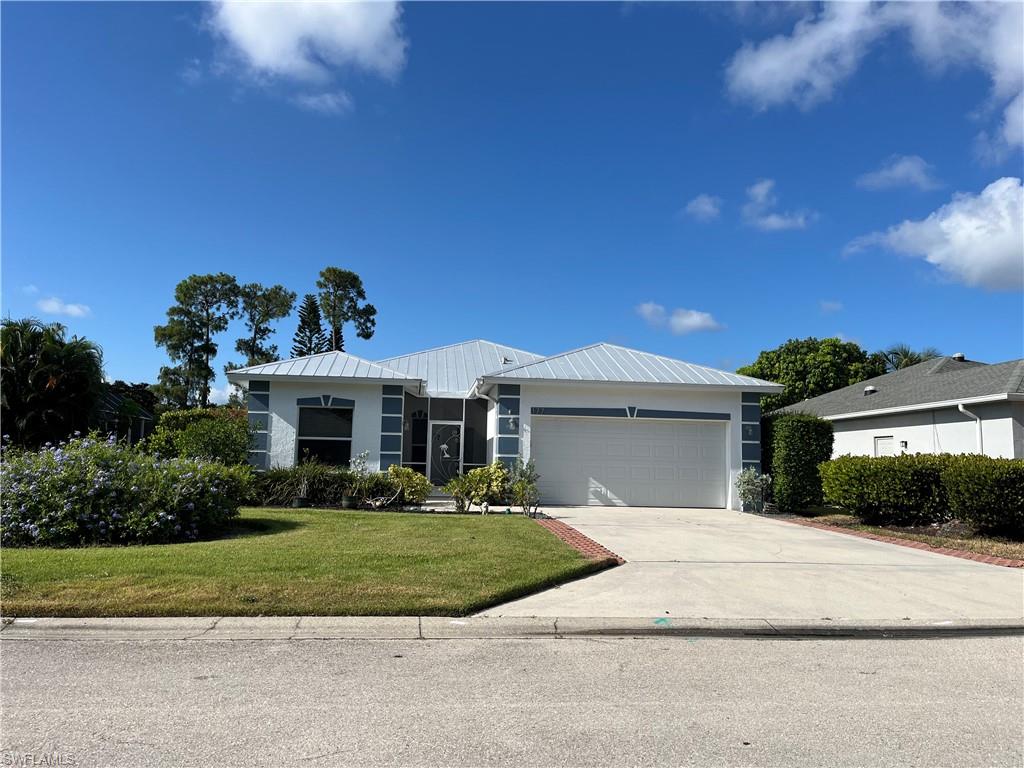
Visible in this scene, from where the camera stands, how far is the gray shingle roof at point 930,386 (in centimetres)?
1698

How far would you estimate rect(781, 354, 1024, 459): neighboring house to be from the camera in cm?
1612

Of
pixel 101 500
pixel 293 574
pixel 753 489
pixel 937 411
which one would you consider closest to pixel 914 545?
pixel 753 489

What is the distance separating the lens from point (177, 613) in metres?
6.03

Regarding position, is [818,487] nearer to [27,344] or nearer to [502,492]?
[502,492]

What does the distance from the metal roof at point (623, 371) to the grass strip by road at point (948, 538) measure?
Result: 14.4 feet

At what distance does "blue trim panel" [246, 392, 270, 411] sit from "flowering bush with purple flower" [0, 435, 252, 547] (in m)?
6.85

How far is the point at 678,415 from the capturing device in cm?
1789

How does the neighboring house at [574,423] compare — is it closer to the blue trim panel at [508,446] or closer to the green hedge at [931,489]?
the blue trim panel at [508,446]

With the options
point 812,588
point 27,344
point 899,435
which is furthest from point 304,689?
point 899,435

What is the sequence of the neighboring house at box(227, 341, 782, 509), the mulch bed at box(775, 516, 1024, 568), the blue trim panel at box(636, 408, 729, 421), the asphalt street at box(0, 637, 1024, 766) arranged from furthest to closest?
the blue trim panel at box(636, 408, 729, 421) → the neighboring house at box(227, 341, 782, 509) → the mulch bed at box(775, 516, 1024, 568) → the asphalt street at box(0, 637, 1024, 766)

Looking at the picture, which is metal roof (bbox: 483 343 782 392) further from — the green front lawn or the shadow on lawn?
the green front lawn

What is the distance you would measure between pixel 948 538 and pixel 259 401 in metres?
15.4

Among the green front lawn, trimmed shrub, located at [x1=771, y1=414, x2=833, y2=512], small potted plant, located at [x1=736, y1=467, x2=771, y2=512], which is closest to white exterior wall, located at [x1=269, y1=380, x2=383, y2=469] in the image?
the green front lawn

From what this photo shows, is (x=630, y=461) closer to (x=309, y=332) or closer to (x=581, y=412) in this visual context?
(x=581, y=412)
